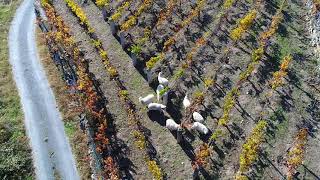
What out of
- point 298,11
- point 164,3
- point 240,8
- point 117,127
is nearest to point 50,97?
point 117,127

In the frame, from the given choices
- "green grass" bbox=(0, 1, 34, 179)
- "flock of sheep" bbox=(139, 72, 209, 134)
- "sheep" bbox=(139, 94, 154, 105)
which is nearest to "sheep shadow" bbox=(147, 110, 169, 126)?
"flock of sheep" bbox=(139, 72, 209, 134)

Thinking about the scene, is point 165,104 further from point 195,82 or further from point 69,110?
point 69,110

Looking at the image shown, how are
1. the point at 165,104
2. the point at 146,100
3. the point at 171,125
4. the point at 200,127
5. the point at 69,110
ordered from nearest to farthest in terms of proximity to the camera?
the point at 200,127 < the point at 171,125 < the point at 165,104 < the point at 146,100 < the point at 69,110

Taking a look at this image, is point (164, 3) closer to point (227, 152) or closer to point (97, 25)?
point (97, 25)

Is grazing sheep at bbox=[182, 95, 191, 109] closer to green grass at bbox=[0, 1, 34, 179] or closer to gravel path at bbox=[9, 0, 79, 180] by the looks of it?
gravel path at bbox=[9, 0, 79, 180]

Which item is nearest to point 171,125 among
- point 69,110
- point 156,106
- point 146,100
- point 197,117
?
point 197,117

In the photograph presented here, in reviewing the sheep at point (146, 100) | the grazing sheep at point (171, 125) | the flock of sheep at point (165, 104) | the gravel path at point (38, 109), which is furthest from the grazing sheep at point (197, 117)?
the gravel path at point (38, 109)
